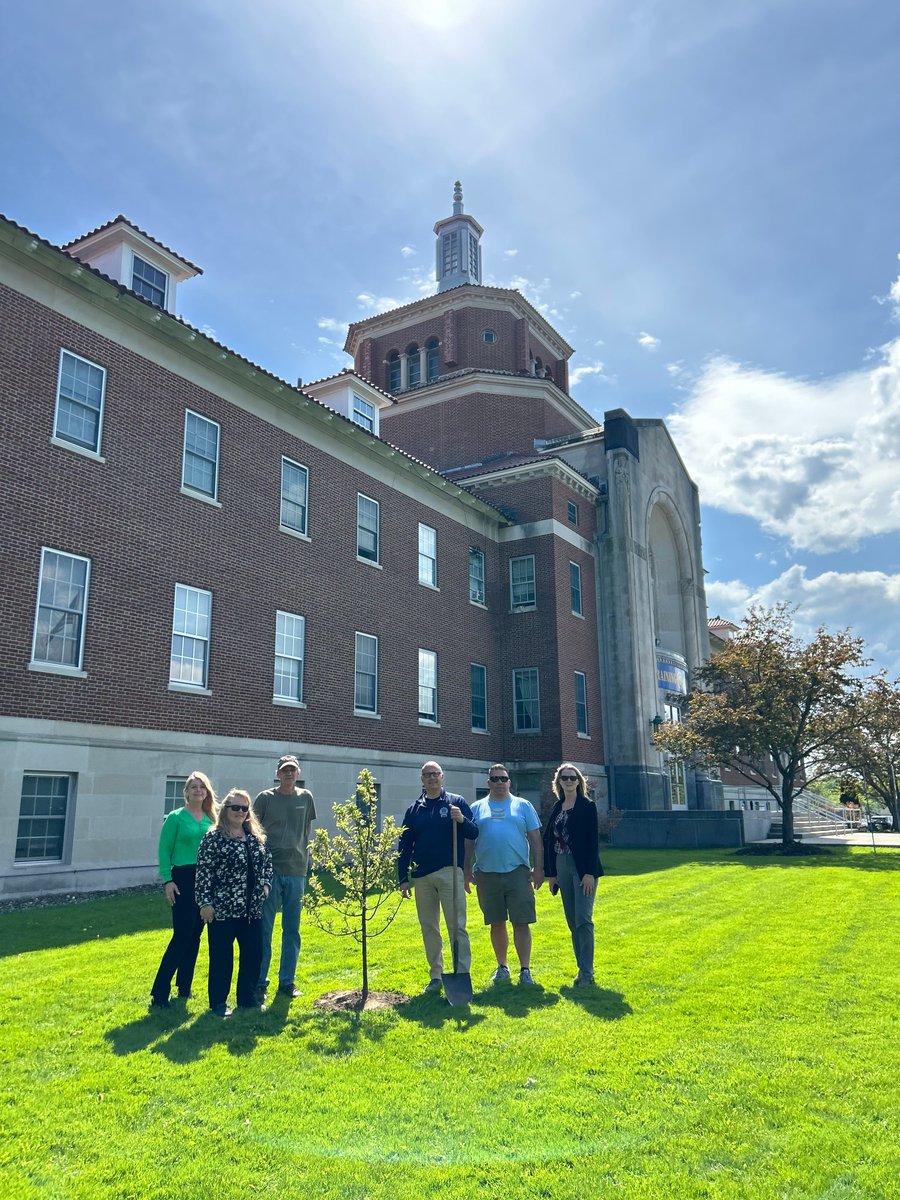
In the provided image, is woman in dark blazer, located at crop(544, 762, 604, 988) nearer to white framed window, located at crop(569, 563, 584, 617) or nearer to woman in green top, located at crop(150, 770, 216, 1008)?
woman in green top, located at crop(150, 770, 216, 1008)

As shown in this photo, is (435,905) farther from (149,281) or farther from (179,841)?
(149,281)

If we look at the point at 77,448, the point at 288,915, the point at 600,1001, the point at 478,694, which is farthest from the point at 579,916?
the point at 478,694

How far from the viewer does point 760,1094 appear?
16.7ft

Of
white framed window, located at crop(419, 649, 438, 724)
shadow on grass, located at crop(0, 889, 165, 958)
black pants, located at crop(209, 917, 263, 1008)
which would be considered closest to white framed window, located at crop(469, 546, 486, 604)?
white framed window, located at crop(419, 649, 438, 724)

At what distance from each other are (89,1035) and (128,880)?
9.31 meters

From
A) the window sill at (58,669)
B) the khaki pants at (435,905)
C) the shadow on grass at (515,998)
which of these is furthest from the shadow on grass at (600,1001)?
the window sill at (58,669)

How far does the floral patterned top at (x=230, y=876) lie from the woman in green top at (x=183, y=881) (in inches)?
15.8

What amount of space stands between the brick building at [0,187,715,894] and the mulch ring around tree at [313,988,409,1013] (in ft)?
26.3

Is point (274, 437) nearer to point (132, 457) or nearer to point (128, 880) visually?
point (132, 457)

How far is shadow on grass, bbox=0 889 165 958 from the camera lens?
10247mm

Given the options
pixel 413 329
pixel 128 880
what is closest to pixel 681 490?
pixel 413 329

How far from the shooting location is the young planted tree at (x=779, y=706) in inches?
1001

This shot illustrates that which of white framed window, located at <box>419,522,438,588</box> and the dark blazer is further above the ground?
white framed window, located at <box>419,522,438,588</box>

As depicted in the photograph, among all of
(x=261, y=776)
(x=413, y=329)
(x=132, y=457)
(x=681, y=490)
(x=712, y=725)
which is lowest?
(x=261, y=776)
